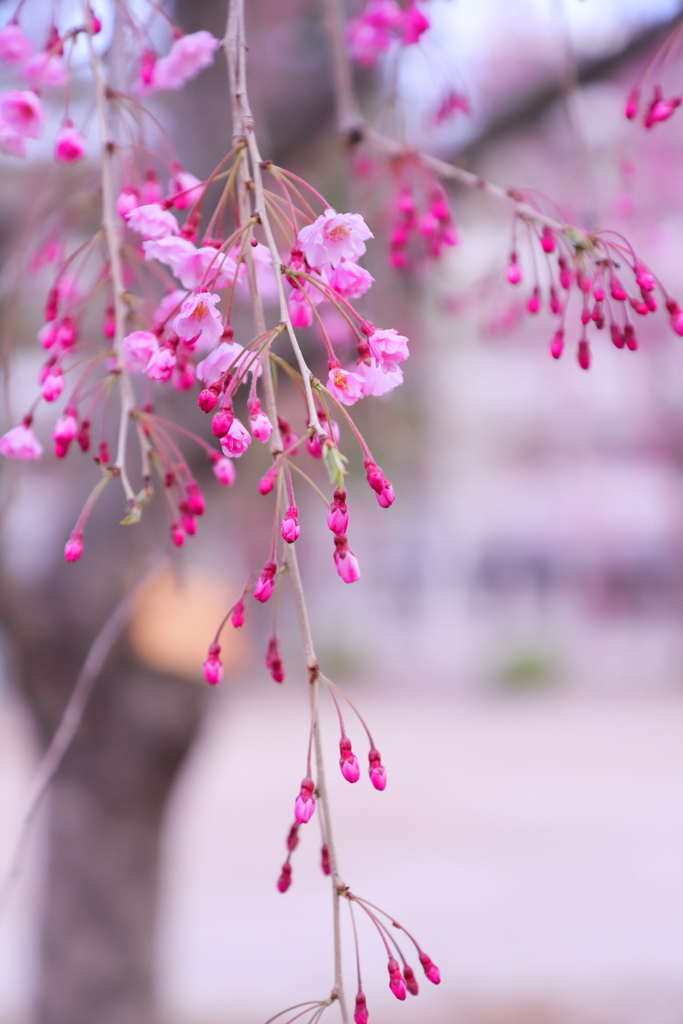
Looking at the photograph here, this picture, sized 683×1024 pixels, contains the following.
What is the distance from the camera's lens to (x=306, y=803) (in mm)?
829

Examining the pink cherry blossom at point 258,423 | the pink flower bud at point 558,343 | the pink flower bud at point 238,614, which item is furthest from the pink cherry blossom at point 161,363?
the pink flower bud at point 558,343

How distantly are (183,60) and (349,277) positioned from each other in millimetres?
651

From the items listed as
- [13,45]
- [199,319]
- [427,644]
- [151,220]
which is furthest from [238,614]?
[427,644]

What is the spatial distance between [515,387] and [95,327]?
12.1m

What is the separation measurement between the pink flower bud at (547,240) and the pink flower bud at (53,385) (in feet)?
2.02

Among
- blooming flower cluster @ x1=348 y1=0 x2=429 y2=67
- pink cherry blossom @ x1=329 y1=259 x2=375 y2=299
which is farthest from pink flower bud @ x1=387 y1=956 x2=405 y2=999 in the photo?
blooming flower cluster @ x1=348 y1=0 x2=429 y2=67

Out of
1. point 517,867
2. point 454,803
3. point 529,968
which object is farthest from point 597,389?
point 529,968

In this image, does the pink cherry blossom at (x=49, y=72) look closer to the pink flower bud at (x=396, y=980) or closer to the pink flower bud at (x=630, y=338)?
the pink flower bud at (x=630, y=338)

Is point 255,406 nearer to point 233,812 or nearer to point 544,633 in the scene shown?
point 233,812

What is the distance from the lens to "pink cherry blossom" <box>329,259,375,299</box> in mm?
878

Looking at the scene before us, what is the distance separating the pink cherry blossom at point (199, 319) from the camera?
2.71 ft

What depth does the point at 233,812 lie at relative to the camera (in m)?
9.33

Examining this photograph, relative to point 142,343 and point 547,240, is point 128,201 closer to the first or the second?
point 142,343

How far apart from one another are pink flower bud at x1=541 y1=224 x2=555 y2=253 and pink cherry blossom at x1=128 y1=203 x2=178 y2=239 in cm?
48
